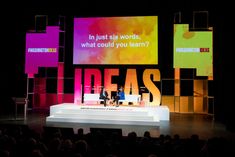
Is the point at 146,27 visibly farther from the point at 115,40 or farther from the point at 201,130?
the point at 201,130

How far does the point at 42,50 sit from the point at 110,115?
13.7ft

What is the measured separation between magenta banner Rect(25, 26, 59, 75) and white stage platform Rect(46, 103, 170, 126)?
2.58 m

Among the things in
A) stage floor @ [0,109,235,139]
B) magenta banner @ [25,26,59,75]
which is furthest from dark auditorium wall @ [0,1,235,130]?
stage floor @ [0,109,235,139]

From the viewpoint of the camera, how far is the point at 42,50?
1135cm

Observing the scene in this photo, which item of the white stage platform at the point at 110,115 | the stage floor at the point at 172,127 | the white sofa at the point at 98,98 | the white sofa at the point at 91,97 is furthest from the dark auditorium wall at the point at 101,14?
the white sofa at the point at 91,97

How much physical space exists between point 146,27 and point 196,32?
6.01 feet

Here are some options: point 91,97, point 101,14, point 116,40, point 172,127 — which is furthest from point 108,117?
point 101,14

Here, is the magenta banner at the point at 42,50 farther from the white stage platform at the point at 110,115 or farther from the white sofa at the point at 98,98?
the white stage platform at the point at 110,115

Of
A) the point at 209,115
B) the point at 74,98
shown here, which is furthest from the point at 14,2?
the point at 209,115

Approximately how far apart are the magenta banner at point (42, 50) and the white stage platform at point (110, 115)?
102 inches

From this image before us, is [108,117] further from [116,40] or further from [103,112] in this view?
[116,40]

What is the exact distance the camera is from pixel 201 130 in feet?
25.1

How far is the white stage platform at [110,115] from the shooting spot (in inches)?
346

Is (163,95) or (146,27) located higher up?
(146,27)
